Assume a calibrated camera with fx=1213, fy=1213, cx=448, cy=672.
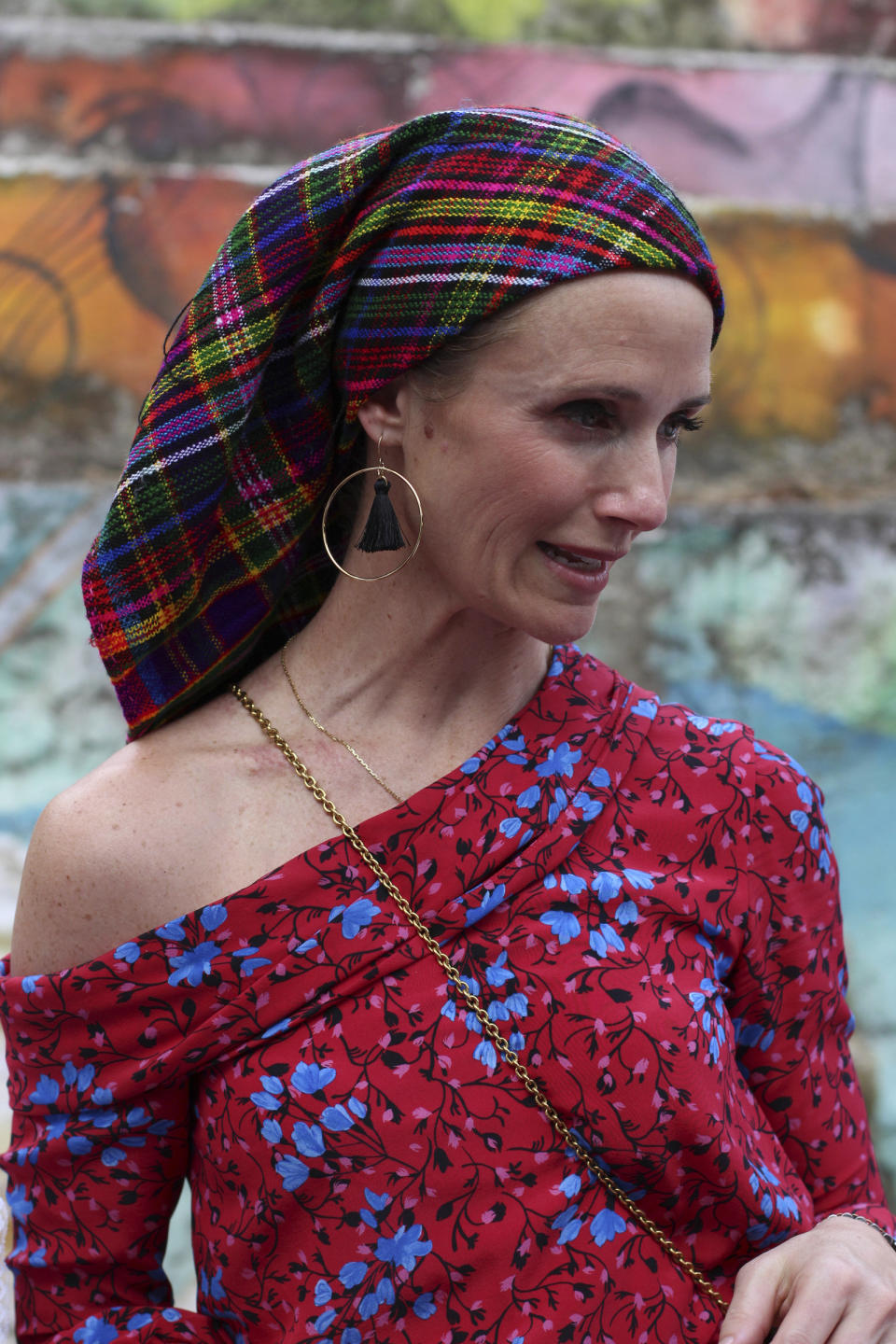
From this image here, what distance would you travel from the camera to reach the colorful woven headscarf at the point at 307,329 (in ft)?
3.70

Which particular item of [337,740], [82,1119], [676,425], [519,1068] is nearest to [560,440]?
[676,425]

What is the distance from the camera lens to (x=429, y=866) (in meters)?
1.24

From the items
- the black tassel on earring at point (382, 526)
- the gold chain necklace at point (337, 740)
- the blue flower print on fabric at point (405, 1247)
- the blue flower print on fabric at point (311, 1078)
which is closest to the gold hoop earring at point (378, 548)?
the black tassel on earring at point (382, 526)

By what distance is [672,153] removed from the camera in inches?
120

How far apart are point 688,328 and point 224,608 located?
57 cm

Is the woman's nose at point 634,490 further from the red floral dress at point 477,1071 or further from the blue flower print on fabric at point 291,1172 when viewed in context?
the blue flower print on fabric at point 291,1172

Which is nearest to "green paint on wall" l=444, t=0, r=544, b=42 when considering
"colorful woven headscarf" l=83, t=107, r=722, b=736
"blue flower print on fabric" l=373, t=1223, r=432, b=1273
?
"colorful woven headscarf" l=83, t=107, r=722, b=736

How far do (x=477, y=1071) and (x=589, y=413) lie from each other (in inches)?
25.0

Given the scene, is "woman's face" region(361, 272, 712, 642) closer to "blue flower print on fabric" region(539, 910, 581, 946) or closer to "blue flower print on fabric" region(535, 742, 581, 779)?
"blue flower print on fabric" region(535, 742, 581, 779)

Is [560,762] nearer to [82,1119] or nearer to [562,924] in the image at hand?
[562,924]

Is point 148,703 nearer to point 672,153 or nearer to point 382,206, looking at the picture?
point 382,206

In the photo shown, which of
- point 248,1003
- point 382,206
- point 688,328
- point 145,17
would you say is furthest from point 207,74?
point 248,1003

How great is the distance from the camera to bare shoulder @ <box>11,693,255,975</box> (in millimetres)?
1248

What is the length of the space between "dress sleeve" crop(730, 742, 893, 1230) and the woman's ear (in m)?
0.54
